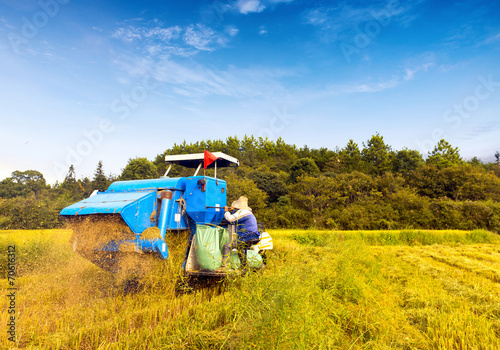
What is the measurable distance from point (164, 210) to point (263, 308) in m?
2.88

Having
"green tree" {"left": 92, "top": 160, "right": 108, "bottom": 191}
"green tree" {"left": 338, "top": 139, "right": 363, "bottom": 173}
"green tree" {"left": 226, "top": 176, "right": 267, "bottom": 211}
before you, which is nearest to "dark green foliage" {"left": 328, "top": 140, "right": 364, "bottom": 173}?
"green tree" {"left": 338, "top": 139, "right": 363, "bottom": 173}

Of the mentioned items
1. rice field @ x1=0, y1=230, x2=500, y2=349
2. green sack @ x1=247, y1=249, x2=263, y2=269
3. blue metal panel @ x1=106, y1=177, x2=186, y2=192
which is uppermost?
blue metal panel @ x1=106, y1=177, x2=186, y2=192

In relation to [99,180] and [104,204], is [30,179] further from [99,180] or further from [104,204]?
[104,204]

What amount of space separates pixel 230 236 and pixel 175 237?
3.25ft

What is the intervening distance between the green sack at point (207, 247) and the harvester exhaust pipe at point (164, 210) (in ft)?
1.80

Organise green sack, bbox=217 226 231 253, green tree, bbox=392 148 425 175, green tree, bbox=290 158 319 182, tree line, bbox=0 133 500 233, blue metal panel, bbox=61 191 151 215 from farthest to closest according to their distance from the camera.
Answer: green tree, bbox=392 148 425 175
green tree, bbox=290 158 319 182
tree line, bbox=0 133 500 233
green sack, bbox=217 226 231 253
blue metal panel, bbox=61 191 151 215

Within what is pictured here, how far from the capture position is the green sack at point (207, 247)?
4836 millimetres

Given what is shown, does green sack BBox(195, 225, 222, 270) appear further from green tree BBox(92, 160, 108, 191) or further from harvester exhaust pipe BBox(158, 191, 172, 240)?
green tree BBox(92, 160, 108, 191)

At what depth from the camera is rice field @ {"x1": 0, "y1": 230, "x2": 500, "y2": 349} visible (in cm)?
264

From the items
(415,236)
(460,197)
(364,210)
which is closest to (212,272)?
(415,236)

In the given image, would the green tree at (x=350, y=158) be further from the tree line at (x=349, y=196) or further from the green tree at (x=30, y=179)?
the green tree at (x=30, y=179)

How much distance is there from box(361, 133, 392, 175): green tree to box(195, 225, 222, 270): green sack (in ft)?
102

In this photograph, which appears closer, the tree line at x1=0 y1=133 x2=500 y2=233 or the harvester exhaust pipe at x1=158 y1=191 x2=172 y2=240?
the harvester exhaust pipe at x1=158 y1=191 x2=172 y2=240

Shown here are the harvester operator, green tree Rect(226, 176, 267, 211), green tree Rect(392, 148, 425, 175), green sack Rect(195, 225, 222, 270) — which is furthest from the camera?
green tree Rect(392, 148, 425, 175)
